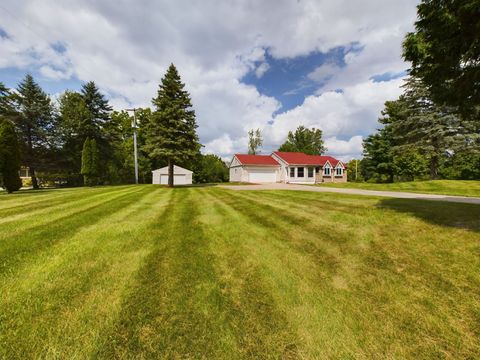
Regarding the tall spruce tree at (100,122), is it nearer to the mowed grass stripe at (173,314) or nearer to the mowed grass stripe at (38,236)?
the mowed grass stripe at (38,236)

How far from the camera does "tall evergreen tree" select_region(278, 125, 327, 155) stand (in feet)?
208

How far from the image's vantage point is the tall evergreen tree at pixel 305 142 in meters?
63.4

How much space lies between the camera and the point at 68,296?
2.93 metres

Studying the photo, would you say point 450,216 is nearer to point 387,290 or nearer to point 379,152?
point 387,290

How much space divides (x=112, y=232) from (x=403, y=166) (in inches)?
1676

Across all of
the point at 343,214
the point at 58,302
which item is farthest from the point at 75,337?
the point at 343,214

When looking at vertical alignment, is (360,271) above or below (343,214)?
below

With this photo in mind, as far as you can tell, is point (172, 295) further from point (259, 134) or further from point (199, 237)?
point (259, 134)

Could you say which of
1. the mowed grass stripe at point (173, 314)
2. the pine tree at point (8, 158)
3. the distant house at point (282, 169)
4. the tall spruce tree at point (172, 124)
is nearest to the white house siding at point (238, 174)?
the distant house at point (282, 169)

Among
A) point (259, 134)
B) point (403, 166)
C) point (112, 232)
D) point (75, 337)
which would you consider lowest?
point (75, 337)

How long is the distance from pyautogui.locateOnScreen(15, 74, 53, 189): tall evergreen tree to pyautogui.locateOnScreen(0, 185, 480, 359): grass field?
30.0 meters

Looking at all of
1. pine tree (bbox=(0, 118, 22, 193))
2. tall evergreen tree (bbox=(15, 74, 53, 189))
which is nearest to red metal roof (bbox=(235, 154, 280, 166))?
pine tree (bbox=(0, 118, 22, 193))

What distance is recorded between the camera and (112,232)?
541 centimetres

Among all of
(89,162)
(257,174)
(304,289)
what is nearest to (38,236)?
(304,289)
